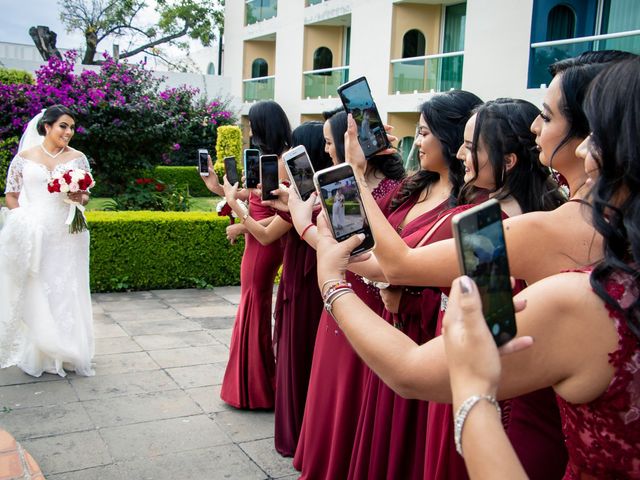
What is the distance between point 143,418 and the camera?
4.87 meters

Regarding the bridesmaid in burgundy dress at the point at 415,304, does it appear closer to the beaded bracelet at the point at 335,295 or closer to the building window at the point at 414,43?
the beaded bracelet at the point at 335,295

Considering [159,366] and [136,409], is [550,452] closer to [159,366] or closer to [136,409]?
[136,409]

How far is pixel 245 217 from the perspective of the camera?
482 cm

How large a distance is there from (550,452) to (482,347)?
1095mm

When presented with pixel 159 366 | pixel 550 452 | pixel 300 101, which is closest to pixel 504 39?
pixel 300 101

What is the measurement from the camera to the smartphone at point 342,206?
2080 millimetres

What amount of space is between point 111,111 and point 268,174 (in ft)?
36.9

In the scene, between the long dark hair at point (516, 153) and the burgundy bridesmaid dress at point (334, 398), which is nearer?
the long dark hair at point (516, 153)

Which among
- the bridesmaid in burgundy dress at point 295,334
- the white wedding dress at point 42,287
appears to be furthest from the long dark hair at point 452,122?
the white wedding dress at point 42,287

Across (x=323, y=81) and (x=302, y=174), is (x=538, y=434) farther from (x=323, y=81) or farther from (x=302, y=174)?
(x=323, y=81)

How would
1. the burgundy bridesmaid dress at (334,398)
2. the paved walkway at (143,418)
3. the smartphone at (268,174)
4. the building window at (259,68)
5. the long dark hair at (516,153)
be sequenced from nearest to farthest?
the long dark hair at (516,153) < the burgundy bridesmaid dress at (334,398) < the smartphone at (268,174) < the paved walkway at (143,418) < the building window at (259,68)

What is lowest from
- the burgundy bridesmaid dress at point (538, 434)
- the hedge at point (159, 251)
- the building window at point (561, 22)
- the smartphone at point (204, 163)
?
the hedge at point (159, 251)

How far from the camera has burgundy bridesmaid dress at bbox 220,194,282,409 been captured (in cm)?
509

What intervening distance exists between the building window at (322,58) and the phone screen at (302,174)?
68.5 ft
